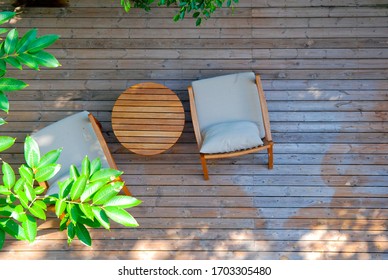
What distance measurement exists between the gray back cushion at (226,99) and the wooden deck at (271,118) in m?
0.38

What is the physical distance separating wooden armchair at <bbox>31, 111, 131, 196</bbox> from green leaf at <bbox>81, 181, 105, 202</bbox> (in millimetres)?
2230

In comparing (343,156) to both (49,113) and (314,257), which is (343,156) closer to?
(314,257)

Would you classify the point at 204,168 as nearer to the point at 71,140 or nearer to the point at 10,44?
the point at 71,140

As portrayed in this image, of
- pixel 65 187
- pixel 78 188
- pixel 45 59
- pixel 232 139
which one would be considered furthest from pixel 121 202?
pixel 232 139

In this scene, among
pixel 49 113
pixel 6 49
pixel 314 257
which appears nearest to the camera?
pixel 6 49

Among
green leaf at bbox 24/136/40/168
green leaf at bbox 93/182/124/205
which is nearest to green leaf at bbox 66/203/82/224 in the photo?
green leaf at bbox 93/182/124/205

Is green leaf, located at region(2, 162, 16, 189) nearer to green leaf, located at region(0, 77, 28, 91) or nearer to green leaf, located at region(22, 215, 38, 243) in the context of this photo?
green leaf, located at region(22, 215, 38, 243)

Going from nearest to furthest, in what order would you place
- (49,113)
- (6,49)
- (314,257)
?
(6,49) → (314,257) → (49,113)

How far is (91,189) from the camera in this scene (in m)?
1.46

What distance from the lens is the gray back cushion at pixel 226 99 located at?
389 cm

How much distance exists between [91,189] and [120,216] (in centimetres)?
15

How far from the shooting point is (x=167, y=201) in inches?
160
